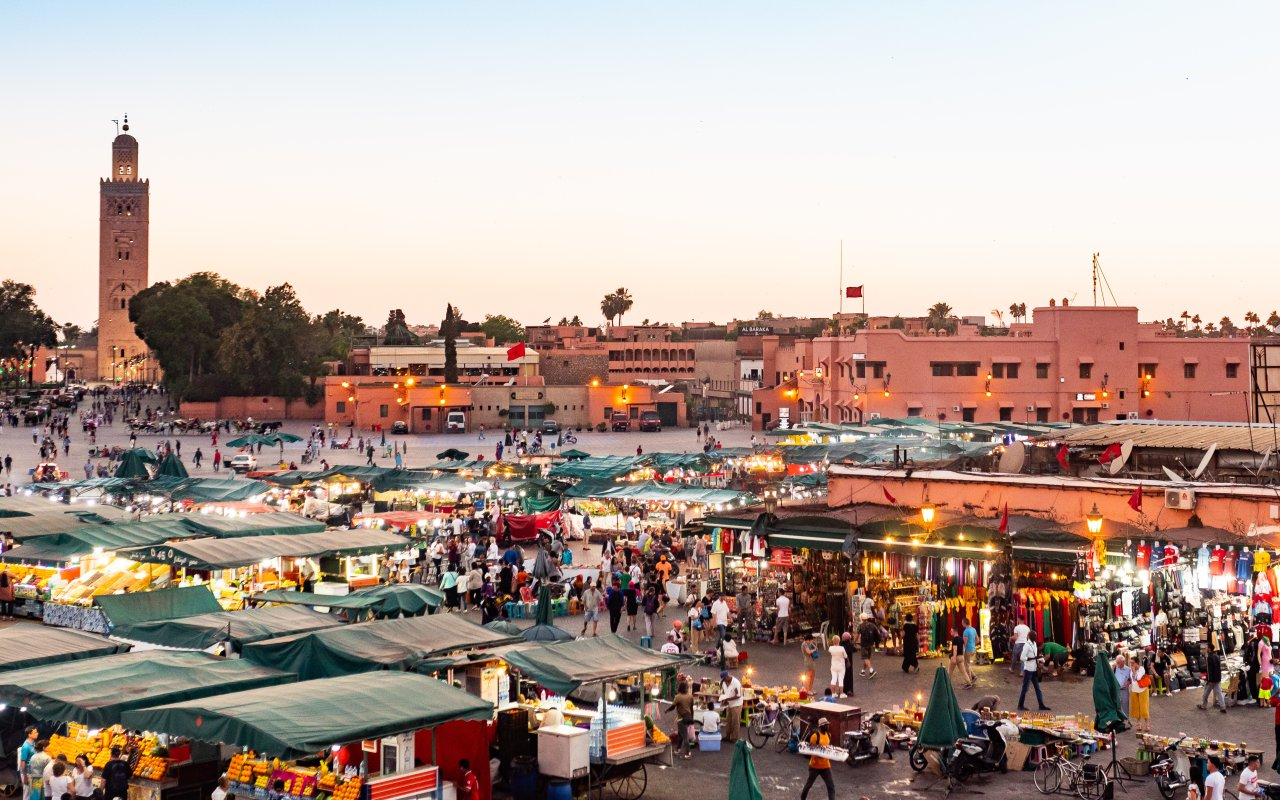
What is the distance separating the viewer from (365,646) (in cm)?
1471

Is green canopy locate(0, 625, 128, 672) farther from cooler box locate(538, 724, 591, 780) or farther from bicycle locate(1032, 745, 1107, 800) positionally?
bicycle locate(1032, 745, 1107, 800)

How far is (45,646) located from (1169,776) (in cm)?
1189

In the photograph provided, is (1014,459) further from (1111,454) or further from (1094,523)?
(1094,523)

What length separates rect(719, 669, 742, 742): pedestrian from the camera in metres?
15.8

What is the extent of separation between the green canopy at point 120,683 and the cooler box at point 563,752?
108 inches

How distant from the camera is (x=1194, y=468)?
883 inches

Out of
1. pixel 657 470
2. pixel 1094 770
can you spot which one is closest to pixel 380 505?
pixel 657 470

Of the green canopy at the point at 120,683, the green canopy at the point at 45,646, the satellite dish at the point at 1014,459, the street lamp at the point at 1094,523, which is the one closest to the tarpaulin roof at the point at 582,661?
the green canopy at the point at 120,683

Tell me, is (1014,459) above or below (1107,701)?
above

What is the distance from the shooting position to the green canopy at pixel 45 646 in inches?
569

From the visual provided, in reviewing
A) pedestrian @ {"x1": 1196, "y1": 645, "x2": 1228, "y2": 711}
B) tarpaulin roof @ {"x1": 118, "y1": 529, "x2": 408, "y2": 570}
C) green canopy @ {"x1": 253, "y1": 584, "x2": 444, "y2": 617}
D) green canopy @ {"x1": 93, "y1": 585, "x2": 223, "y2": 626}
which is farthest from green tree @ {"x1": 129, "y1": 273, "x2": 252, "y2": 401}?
pedestrian @ {"x1": 1196, "y1": 645, "x2": 1228, "y2": 711}

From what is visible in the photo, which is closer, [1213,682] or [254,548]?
[1213,682]

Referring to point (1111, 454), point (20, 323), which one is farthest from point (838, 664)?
point (20, 323)

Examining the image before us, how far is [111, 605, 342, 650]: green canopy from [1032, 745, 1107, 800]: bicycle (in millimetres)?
8547
